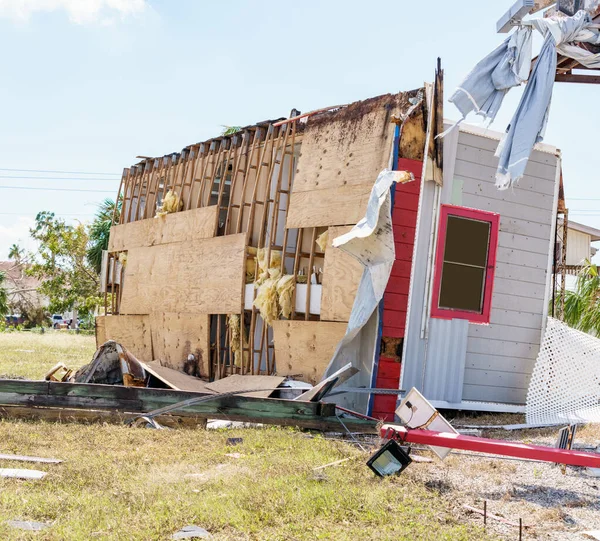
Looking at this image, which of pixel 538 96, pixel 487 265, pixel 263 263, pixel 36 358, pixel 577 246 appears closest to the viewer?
pixel 538 96

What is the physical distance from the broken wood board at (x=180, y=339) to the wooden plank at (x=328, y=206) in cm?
296

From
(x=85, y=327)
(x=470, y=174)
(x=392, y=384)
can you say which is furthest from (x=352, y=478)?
(x=85, y=327)

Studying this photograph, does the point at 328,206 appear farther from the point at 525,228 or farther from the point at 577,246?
the point at 577,246

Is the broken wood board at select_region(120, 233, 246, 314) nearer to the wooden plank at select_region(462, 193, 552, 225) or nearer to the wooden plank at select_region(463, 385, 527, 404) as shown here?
the wooden plank at select_region(462, 193, 552, 225)

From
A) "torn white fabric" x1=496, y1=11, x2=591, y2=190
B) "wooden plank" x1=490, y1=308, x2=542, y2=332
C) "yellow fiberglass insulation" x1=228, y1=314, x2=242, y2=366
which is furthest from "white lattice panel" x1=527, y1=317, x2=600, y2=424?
A: "yellow fiberglass insulation" x1=228, y1=314, x2=242, y2=366

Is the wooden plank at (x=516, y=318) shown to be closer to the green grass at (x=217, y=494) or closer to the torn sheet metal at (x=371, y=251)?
the torn sheet metal at (x=371, y=251)

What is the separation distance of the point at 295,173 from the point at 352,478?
20.2 feet

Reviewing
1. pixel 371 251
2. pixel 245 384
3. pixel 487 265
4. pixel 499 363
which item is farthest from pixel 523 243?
pixel 245 384

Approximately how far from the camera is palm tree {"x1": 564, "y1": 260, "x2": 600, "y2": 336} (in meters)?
13.7

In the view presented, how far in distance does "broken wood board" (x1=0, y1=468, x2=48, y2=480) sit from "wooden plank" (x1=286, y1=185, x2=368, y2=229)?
5407mm

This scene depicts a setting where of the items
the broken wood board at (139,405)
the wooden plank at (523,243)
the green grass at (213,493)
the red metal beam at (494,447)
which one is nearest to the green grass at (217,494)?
the green grass at (213,493)

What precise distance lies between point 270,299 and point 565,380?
4.17 metres

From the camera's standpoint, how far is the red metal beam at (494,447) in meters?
5.61

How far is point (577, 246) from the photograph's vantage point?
27922mm
